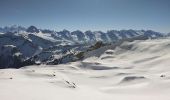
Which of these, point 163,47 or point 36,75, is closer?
point 36,75

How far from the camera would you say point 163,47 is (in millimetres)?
56781

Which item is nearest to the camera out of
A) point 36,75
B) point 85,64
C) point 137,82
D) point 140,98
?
point 140,98

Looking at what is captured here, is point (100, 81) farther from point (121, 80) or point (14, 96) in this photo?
point (14, 96)

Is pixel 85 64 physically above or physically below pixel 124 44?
below

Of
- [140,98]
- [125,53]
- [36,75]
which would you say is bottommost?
[140,98]

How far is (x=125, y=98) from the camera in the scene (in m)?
16.4

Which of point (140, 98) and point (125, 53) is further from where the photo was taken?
point (125, 53)

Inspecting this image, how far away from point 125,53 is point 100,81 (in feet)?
120

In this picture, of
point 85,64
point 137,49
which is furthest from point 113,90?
point 137,49

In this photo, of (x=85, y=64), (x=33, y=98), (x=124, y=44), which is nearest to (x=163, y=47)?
(x=124, y=44)

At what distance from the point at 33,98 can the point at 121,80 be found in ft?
44.3

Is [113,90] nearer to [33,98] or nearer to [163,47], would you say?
[33,98]

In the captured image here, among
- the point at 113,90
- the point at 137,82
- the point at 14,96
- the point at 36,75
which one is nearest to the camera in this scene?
the point at 14,96

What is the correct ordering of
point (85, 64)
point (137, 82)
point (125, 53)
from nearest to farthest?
point (137, 82)
point (85, 64)
point (125, 53)
